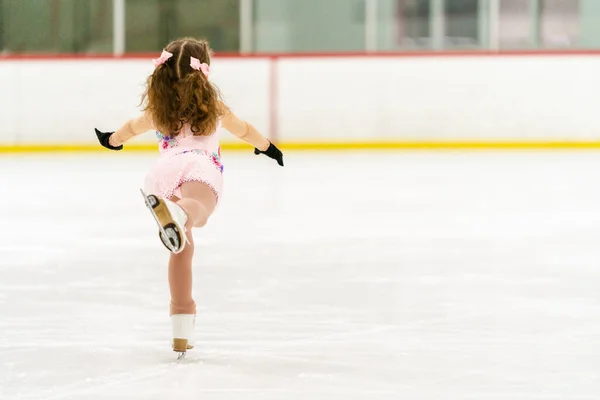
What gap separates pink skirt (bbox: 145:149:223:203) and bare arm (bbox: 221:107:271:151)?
0.31 ft

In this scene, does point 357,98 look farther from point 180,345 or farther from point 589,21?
point 180,345

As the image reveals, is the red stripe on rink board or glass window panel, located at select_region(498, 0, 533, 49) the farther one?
glass window panel, located at select_region(498, 0, 533, 49)

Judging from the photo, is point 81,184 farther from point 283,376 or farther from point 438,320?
point 283,376

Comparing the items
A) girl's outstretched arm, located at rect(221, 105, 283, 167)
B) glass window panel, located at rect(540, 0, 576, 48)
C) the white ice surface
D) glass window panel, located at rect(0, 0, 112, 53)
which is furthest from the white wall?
girl's outstretched arm, located at rect(221, 105, 283, 167)

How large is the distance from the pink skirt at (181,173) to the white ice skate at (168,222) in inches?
9.0

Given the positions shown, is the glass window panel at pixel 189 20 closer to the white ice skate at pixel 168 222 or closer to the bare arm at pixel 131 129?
the bare arm at pixel 131 129

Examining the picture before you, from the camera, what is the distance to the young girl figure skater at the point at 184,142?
2518 millimetres

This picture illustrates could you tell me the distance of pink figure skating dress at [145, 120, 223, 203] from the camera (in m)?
2.54

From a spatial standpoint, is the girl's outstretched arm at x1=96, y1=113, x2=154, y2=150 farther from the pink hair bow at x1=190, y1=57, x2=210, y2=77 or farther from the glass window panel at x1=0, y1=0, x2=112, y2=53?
the glass window panel at x1=0, y1=0, x2=112, y2=53

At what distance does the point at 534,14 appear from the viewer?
1080cm

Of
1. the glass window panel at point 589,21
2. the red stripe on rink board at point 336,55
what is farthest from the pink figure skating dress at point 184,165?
the glass window panel at point 589,21

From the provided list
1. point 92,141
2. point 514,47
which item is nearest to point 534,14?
point 514,47

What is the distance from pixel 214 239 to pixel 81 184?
253 centimetres

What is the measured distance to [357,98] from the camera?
961 centimetres
